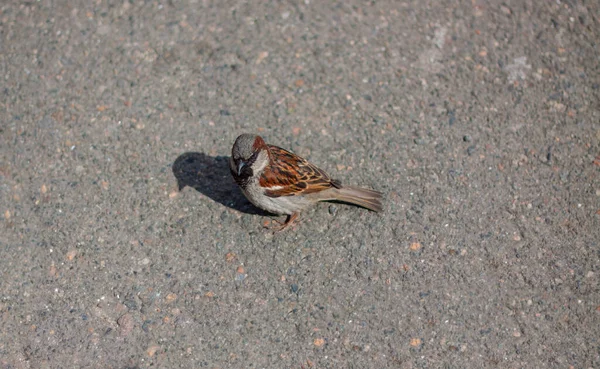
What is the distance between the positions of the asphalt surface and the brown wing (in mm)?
327

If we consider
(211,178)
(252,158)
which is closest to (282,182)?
(252,158)

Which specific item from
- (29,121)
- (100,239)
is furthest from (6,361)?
(29,121)

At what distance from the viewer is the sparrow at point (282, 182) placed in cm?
466

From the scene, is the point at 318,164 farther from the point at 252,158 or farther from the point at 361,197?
the point at 252,158

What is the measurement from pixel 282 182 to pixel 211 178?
0.79 metres

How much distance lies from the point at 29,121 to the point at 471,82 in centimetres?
401

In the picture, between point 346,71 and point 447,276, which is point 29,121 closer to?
point 346,71

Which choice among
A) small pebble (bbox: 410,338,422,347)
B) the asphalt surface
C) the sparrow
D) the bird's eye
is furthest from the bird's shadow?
small pebble (bbox: 410,338,422,347)

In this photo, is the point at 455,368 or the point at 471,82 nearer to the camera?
the point at 455,368

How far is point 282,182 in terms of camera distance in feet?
15.8

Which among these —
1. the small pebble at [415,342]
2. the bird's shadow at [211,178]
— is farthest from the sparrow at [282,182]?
the small pebble at [415,342]

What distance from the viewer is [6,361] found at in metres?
4.26

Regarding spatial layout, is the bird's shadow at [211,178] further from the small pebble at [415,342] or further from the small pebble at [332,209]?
the small pebble at [415,342]

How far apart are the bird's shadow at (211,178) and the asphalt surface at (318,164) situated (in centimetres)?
2
